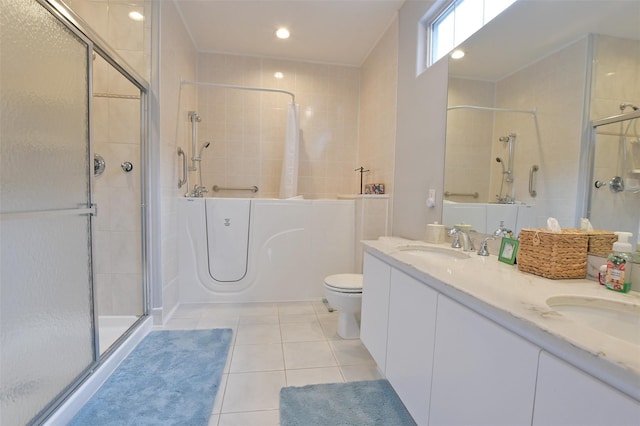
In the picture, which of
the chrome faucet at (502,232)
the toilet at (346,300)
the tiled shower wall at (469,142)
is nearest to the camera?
the chrome faucet at (502,232)

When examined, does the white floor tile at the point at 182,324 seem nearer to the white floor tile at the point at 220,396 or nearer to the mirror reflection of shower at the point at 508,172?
the white floor tile at the point at 220,396

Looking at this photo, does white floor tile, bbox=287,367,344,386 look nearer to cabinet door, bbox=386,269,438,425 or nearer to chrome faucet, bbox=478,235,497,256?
cabinet door, bbox=386,269,438,425

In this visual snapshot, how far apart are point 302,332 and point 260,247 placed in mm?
956

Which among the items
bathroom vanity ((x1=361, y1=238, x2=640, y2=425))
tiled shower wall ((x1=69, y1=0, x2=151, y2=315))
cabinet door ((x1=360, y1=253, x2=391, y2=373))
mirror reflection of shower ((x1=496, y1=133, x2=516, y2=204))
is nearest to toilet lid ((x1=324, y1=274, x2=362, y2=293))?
cabinet door ((x1=360, y1=253, x2=391, y2=373))

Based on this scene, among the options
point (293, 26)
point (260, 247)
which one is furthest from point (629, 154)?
point (293, 26)

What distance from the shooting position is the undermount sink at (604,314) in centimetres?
78

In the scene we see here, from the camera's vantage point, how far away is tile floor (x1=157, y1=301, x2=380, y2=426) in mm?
1468

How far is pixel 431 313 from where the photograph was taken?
1.09 m

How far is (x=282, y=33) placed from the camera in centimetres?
285

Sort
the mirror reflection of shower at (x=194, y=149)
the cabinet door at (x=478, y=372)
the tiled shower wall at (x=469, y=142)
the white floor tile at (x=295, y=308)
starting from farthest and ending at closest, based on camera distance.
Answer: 1. the mirror reflection of shower at (x=194, y=149)
2. the white floor tile at (x=295, y=308)
3. the tiled shower wall at (x=469, y=142)
4. the cabinet door at (x=478, y=372)

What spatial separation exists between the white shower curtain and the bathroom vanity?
74.9 inches

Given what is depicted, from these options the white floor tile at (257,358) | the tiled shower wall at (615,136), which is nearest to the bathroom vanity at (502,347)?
the tiled shower wall at (615,136)

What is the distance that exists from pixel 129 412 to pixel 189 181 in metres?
2.18

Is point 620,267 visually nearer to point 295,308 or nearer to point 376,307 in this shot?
point 376,307
